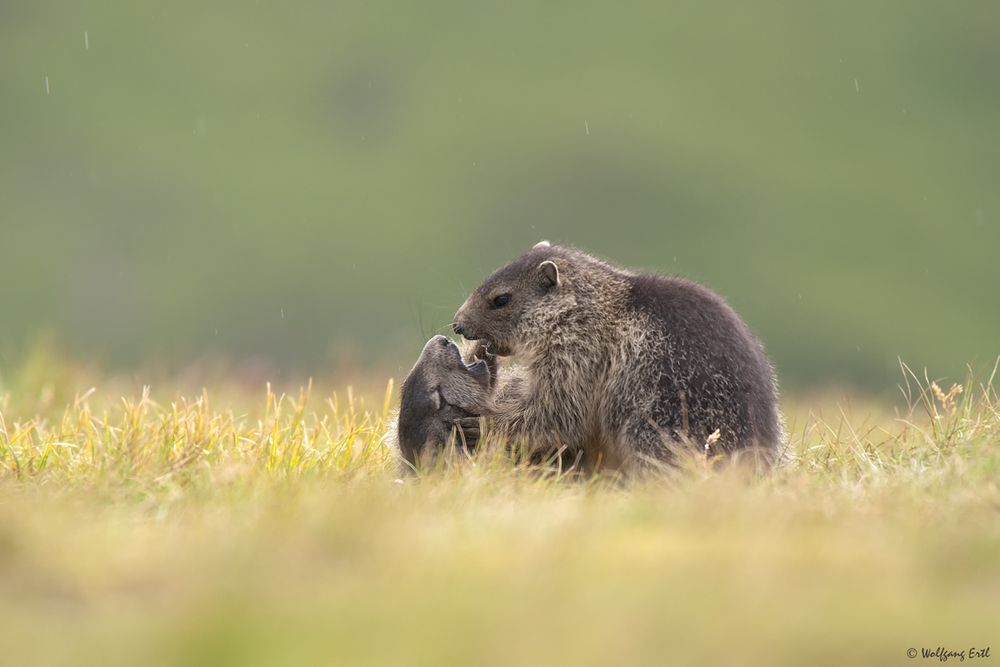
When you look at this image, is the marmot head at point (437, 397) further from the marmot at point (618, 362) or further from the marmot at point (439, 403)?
the marmot at point (618, 362)

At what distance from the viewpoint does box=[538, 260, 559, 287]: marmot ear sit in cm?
897

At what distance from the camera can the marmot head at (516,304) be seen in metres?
8.90

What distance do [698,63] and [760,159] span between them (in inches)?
702

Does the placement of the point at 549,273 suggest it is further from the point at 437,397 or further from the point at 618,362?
the point at 437,397

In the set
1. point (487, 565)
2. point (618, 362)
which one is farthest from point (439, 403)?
point (487, 565)

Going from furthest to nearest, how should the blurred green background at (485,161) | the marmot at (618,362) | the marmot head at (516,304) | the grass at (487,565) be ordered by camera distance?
the blurred green background at (485,161)
the marmot head at (516,304)
the marmot at (618,362)
the grass at (487,565)

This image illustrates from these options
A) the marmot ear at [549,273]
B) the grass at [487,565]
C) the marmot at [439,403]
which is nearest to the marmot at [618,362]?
the marmot ear at [549,273]

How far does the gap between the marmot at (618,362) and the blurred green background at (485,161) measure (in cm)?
8707

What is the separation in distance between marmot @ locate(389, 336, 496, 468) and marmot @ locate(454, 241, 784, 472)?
0.66 ft

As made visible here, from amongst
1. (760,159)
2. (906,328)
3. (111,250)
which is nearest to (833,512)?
(906,328)

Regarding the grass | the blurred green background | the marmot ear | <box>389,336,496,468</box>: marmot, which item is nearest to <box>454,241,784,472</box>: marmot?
the marmot ear

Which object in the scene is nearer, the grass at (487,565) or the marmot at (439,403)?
the grass at (487,565)

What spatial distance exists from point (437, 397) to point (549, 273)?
1296mm

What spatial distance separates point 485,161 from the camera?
478 feet
